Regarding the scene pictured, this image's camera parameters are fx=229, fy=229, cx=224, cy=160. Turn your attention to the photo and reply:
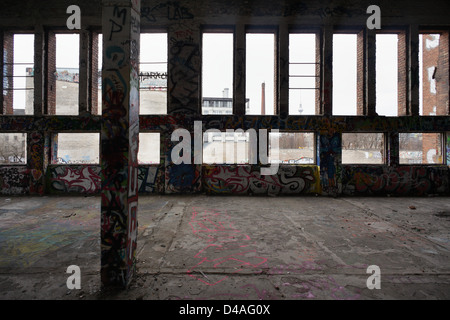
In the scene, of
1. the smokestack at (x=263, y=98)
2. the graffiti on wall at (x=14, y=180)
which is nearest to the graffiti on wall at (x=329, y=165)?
the smokestack at (x=263, y=98)

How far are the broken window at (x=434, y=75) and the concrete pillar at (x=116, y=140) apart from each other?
11.0 m

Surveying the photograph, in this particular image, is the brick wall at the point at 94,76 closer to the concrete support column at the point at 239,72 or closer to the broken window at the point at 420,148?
the concrete support column at the point at 239,72

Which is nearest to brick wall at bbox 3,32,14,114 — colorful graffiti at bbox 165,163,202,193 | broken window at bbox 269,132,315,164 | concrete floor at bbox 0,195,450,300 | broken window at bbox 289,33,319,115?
concrete floor at bbox 0,195,450,300

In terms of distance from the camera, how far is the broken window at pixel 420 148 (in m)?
8.99

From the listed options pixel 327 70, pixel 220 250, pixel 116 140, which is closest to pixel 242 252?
pixel 220 250

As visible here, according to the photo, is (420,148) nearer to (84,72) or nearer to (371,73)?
(371,73)

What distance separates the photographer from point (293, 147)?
905cm

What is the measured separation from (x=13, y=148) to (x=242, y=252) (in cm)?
1011

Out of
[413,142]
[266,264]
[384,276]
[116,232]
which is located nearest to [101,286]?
[116,232]

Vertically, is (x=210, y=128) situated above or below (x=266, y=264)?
above

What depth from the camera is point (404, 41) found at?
913cm

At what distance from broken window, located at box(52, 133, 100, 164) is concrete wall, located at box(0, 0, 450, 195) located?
0.95 ft

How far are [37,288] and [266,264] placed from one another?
2922mm

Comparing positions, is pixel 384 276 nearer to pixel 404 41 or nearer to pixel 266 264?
pixel 266 264
